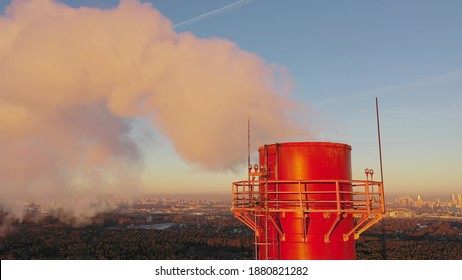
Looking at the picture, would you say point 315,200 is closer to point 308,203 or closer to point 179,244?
point 308,203

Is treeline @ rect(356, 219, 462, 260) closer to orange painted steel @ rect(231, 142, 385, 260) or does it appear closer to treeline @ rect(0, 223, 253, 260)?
treeline @ rect(0, 223, 253, 260)

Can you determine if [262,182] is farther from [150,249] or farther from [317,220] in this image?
[150,249]

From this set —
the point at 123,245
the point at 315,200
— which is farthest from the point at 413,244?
the point at 315,200

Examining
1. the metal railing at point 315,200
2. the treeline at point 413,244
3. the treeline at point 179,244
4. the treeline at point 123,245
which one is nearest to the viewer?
the metal railing at point 315,200

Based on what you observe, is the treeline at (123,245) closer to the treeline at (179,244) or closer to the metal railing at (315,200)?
the treeline at (179,244)

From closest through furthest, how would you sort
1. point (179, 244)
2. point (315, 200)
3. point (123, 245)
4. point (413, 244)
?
point (315, 200), point (413, 244), point (179, 244), point (123, 245)

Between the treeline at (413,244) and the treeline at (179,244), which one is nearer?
the treeline at (413,244)

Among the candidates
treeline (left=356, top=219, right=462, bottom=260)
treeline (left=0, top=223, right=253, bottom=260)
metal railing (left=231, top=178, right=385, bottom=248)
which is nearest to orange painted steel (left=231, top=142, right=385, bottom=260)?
metal railing (left=231, top=178, right=385, bottom=248)

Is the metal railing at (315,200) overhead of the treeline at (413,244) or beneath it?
overhead

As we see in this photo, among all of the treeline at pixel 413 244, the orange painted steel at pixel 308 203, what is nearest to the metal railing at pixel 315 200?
the orange painted steel at pixel 308 203
